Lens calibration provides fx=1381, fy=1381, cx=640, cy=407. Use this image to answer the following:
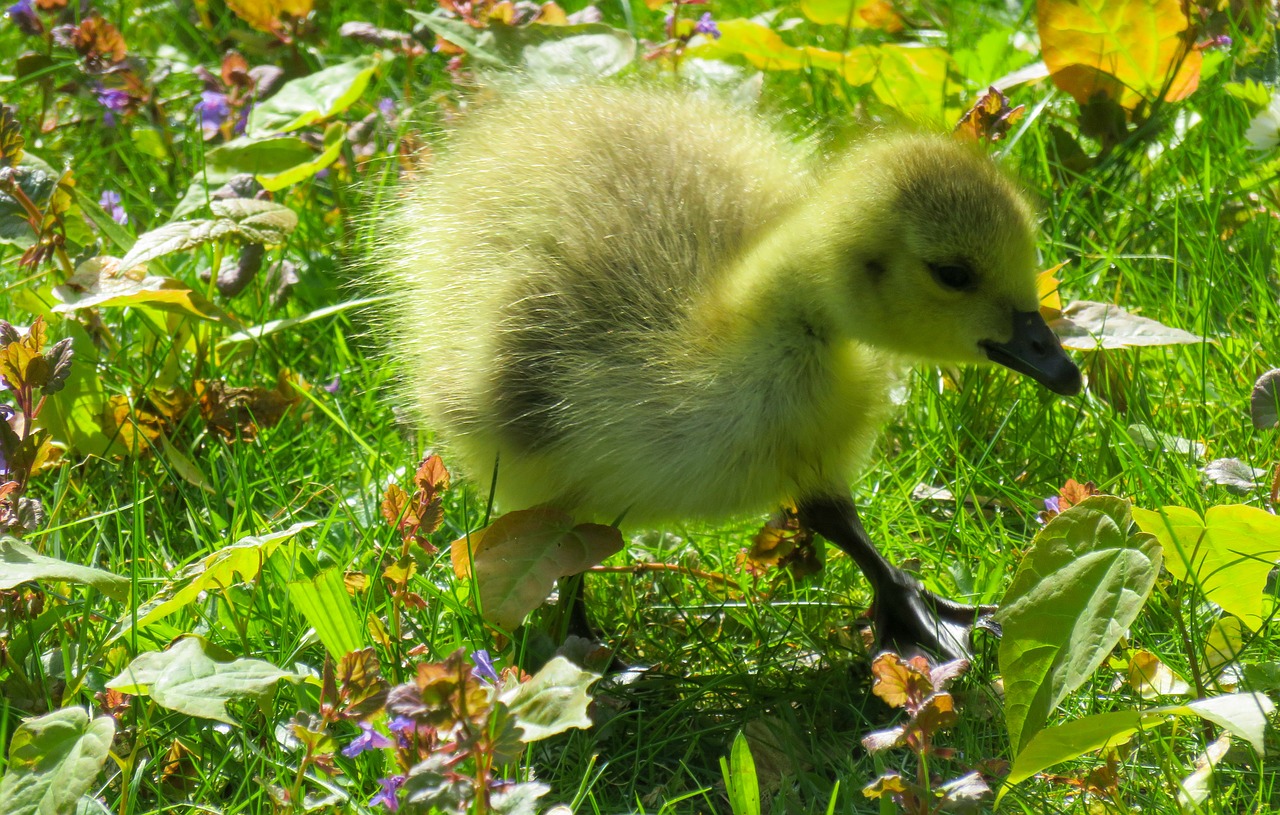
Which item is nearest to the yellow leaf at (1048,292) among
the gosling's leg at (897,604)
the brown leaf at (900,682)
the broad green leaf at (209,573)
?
the gosling's leg at (897,604)

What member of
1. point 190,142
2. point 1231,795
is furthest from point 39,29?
point 1231,795

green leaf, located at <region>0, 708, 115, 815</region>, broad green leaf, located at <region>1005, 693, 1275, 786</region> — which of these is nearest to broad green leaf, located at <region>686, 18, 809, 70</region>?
broad green leaf, located at <region>1005, 693, 1275, 786</region>

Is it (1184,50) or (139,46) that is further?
(139,46)

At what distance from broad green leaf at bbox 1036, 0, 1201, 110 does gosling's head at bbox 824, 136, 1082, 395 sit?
1.08m

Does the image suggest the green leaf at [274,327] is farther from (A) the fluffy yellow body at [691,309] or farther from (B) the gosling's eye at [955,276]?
(B) the gosling's eye at [955,276]

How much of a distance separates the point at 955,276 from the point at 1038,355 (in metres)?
0.16

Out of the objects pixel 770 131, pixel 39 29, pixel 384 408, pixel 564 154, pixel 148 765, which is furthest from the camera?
pixel 39 29

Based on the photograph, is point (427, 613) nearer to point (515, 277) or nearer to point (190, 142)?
point (515, 277)

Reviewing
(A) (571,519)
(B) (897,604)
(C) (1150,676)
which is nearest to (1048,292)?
(B) (897,604)

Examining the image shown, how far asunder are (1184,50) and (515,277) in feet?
5.44

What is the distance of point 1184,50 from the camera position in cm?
290

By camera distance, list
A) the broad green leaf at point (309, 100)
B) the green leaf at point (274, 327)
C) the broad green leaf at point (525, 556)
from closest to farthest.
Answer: the broad green leaf at point (525, 556)
the green leaf at point (274, 327)
the broad green leaf at point (309, 100)

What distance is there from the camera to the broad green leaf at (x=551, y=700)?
57.9 inches

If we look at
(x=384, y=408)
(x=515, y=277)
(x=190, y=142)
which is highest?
(x=515, y=277)
